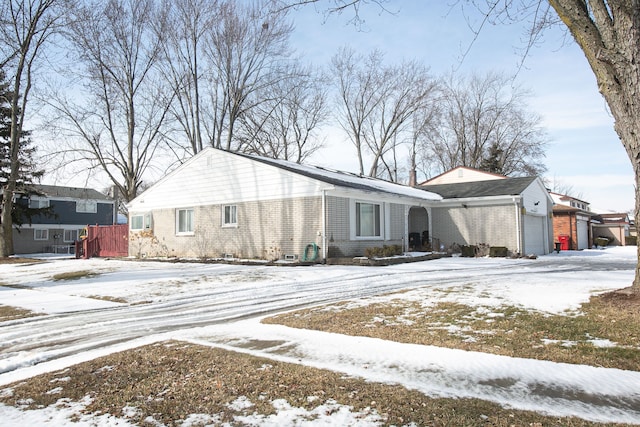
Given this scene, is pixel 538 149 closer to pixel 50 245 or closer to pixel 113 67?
pixel 113 67

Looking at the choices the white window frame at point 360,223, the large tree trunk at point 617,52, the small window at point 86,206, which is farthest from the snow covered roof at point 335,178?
the small window at point 86,206

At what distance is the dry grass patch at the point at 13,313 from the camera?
7.74 metres

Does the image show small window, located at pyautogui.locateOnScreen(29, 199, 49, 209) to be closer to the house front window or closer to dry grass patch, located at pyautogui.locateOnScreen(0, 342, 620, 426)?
the house front window

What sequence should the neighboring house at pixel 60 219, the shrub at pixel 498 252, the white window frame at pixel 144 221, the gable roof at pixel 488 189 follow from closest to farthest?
the shrub at pixel 498 252 → the gable roof at pixel 488 189 → the white window frame at pixel 144 221 → the neighboring house at pixel 60 219

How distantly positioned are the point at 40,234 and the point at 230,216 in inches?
1087

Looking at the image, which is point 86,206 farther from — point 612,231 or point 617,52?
point 612,231

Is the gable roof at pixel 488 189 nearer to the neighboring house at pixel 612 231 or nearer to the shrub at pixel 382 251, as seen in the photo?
the shrub at pixel 382 251

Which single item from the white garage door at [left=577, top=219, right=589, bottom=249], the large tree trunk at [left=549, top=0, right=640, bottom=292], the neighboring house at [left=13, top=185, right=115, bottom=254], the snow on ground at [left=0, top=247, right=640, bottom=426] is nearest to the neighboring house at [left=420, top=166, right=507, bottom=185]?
the white garage door at [left=577, top=219, right=589, bottom=249]

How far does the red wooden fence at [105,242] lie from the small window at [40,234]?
52.4ft

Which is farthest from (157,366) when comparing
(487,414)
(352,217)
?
(352,217)

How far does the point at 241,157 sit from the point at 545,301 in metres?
14.1

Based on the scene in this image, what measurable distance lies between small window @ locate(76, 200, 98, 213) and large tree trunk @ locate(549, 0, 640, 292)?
138 feet

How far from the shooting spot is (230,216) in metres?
19.3

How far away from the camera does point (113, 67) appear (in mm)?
27906
